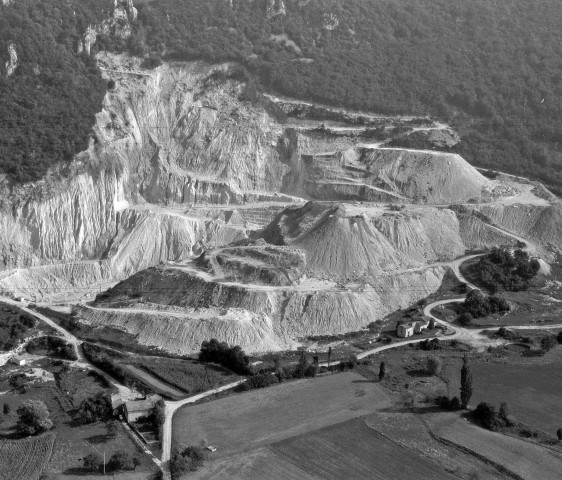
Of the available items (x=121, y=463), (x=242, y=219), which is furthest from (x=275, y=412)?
(x=242, y=219)

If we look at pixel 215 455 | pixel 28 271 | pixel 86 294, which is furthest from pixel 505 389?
pixel 28 271

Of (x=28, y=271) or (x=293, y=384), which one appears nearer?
(x=293, y=384)

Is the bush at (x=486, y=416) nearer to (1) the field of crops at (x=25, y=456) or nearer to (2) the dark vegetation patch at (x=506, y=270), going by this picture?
(2) the dark vegetation patch at (x=506, y=270)

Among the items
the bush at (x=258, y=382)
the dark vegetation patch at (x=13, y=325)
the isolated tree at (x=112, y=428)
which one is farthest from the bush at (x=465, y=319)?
the dark vegetation patch at (x=13, y=325)

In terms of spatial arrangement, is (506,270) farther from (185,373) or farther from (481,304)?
(185,373)

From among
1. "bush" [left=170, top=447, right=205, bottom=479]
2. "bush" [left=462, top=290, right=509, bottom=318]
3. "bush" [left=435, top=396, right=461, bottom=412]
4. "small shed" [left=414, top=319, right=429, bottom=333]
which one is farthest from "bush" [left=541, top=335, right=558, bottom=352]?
"bush" [left=170, top=447, right=205, bottom=479]

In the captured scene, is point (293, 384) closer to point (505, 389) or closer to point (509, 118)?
point (505, 389)
